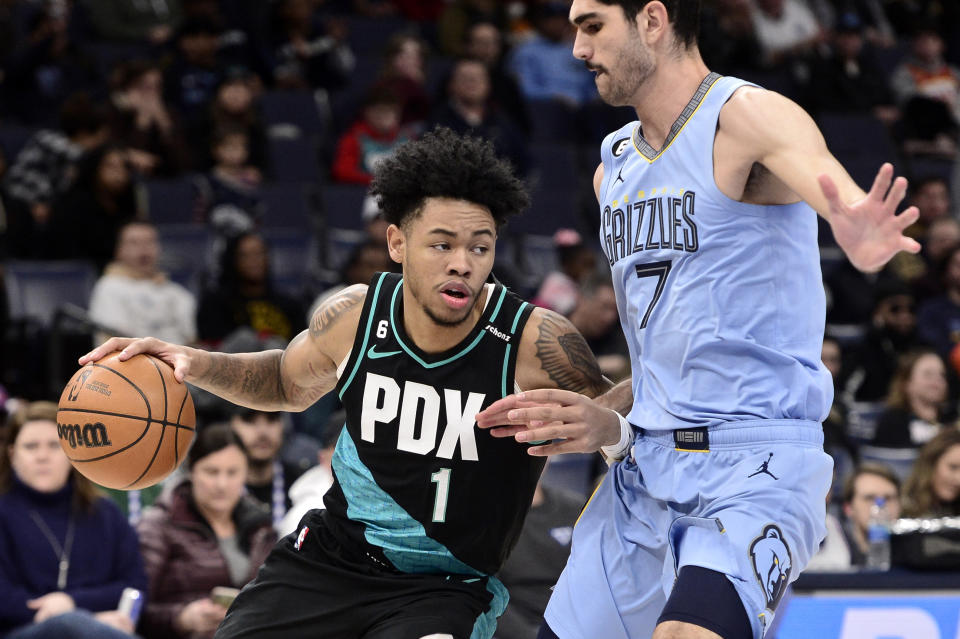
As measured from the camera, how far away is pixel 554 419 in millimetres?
3424

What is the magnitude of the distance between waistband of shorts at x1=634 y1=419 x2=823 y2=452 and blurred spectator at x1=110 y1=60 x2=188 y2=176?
23.5ft

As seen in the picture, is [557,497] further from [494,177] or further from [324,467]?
[494,177]

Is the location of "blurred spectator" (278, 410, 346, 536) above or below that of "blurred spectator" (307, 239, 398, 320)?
below

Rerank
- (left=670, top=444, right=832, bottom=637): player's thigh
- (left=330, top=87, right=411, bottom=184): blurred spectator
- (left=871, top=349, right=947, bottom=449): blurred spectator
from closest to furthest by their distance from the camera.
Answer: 1. (left=670, top=444, right=832, bottom=637): player's thigh
2. (left=871, top=349, right=947, bottom=449): blurred spectator
3. (left=330, top=87, right=411, bottom=184): blurred spectator

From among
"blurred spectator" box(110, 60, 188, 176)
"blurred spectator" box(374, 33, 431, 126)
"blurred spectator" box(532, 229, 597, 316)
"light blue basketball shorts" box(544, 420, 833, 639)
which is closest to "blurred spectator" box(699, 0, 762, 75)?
"blurred spectator" box(374, 33, 431, 126)

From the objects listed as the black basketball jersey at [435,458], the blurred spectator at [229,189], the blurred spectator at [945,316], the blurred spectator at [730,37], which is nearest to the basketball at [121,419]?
the black basketball jersey at [435,458]

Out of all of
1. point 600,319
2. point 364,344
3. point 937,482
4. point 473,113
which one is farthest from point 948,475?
point 473,113

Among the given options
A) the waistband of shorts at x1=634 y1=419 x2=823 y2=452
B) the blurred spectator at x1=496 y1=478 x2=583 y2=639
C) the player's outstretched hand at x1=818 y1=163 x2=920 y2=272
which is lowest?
the blurred spectator at x1=496 y1=478 x2=583 y2=639

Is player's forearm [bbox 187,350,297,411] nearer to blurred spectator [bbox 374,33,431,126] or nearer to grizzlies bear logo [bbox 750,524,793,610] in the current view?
grizzlies bear logo [bbox 750,524,793,610]

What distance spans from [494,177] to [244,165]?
6247mm

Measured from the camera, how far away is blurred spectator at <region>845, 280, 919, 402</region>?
9.45 meters

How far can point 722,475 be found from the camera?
3326 millimetres

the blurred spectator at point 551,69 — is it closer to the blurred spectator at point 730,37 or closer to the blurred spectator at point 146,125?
the blurred spectator at point 730,37

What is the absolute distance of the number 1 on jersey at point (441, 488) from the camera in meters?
3.86
